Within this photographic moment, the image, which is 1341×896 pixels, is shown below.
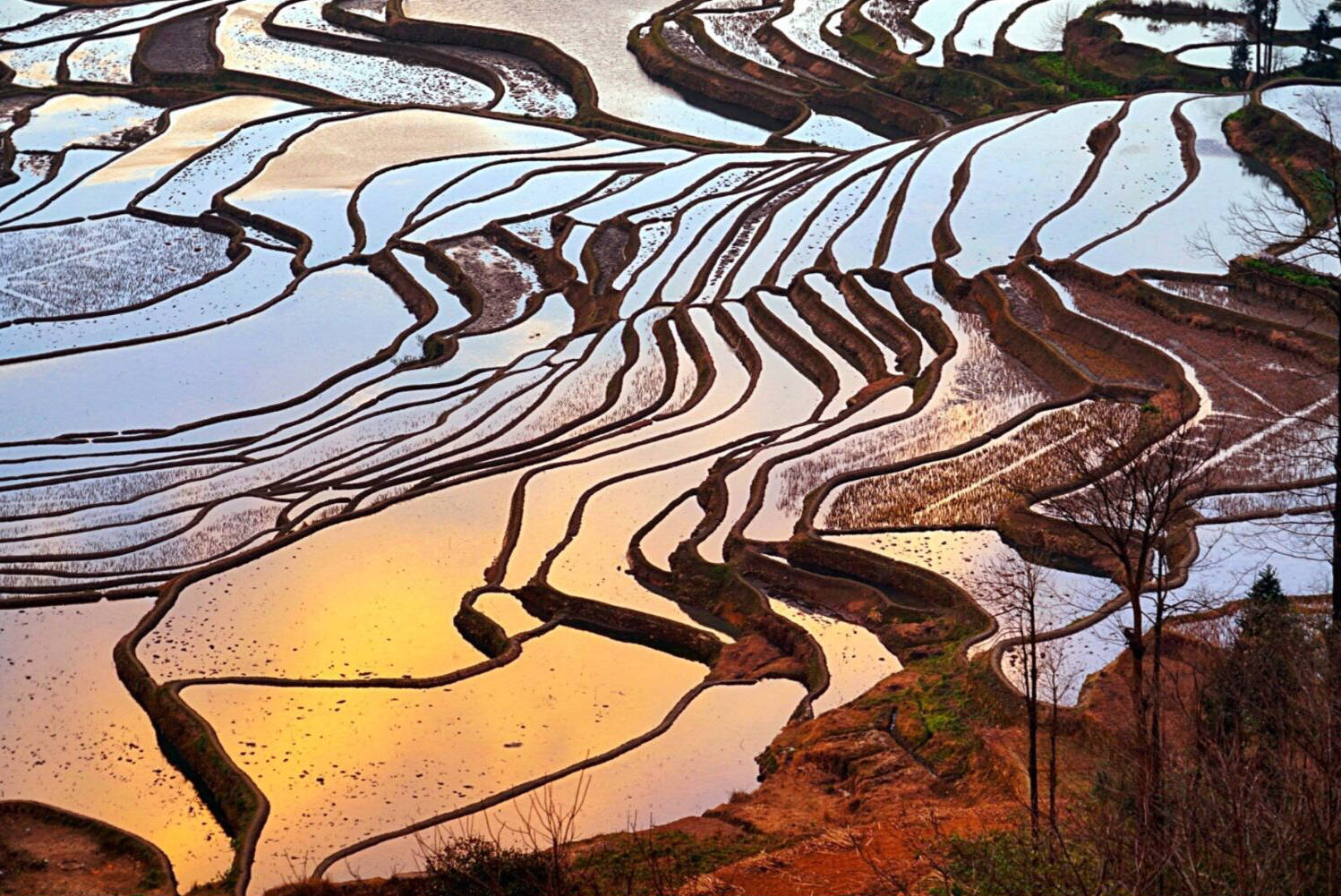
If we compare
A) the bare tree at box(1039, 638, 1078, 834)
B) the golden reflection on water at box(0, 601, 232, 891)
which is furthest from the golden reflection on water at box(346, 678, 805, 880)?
the bare tree at box(1039, 638, 1078, 834)

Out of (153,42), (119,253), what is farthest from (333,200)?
(153,42)

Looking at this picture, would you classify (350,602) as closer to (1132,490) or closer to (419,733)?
(419,733)

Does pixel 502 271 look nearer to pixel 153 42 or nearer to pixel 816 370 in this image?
pixel 816 370

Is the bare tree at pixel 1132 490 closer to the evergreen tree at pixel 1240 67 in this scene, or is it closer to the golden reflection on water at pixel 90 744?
the golden reflection on water at pixel 90 744

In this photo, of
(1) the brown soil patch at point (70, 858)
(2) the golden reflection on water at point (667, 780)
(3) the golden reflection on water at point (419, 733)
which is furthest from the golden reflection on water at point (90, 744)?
(2) the golden reflection on water at point (667, 780)

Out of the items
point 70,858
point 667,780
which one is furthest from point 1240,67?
point 70,858
